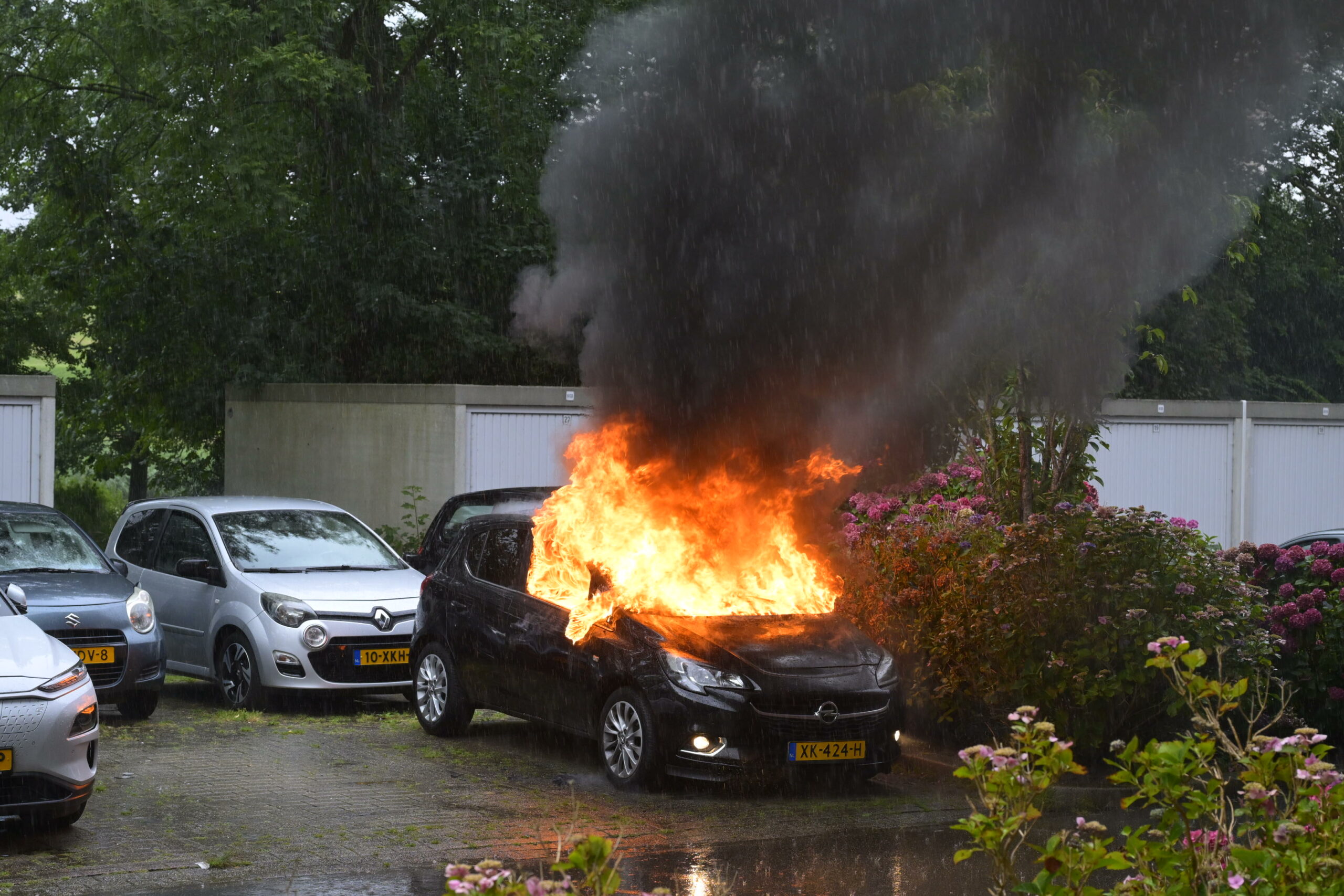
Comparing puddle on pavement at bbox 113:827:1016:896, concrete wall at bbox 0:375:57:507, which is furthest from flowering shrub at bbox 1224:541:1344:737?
concrete wall at bbox 0:375:57:507

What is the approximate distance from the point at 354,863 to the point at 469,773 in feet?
7.31

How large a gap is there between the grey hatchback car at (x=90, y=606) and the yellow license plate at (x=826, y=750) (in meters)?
4.86

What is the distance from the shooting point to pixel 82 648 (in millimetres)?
10273

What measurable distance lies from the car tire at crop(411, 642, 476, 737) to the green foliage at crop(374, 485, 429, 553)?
28.4 feet

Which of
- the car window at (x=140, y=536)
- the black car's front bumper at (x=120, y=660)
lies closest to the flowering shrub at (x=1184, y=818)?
the black car's front bumper at (x=120, y=660)

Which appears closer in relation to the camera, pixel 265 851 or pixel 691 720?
pixel 265 851

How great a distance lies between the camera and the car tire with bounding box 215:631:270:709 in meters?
11.5

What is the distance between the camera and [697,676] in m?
8.38

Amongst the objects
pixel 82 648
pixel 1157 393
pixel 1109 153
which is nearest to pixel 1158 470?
pixel 1157 393

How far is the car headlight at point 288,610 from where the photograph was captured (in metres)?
11.4

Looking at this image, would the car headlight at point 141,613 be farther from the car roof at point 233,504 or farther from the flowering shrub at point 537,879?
the flowering shrub at point 537,879

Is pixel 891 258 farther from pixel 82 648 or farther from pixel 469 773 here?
pixel 82 648

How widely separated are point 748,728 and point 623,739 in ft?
2.73

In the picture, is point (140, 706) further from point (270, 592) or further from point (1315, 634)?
point (1315, 634)
